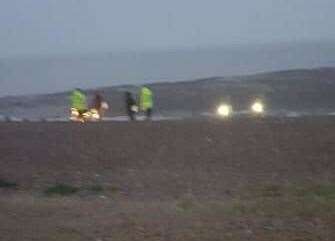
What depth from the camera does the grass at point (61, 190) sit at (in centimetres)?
2145

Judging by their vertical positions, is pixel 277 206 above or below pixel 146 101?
below

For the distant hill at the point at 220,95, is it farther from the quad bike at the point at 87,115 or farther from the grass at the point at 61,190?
the grass at the point at 61,190

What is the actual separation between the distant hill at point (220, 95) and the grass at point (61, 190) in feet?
112

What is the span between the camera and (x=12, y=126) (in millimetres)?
32406

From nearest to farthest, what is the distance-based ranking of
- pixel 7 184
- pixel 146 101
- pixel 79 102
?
pixel 7 184
pixel 79 102
pixel 146 101

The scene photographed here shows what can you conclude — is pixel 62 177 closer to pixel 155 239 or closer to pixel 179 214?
pixel 179 214

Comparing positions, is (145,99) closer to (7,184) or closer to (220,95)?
(7,184)

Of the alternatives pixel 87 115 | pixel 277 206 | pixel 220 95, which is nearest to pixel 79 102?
pixel 87 115

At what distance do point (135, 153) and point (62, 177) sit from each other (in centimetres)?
343

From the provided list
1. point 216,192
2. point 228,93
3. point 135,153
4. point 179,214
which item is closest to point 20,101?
point 228,93

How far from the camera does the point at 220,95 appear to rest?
73.2 m

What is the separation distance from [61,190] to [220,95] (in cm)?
5178

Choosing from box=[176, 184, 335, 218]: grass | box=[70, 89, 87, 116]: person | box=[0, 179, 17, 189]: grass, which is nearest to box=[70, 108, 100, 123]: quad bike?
box=[70, 89, 87, 116]: person

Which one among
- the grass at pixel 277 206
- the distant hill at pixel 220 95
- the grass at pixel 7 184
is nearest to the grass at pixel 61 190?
the grass at pixel 7 184
